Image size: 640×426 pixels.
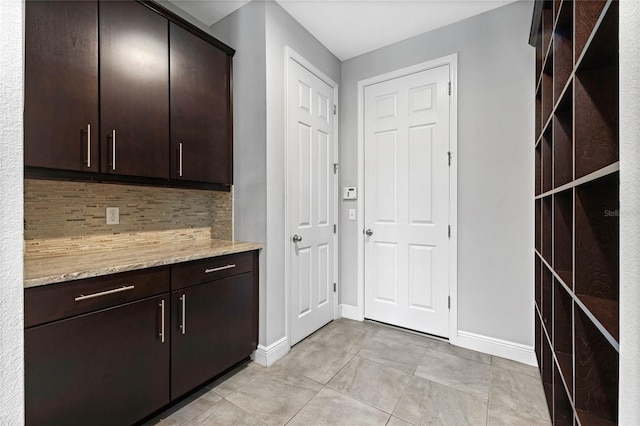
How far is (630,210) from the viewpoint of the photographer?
0.57m

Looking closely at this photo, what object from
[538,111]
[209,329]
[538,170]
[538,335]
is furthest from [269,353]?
[538,111]

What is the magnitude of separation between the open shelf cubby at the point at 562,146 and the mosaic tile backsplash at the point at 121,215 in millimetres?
2062

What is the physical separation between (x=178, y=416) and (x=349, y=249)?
6.28 ft

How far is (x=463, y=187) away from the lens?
2.42m

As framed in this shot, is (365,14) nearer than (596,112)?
No

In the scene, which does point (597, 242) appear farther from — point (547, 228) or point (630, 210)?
point (547, 228)

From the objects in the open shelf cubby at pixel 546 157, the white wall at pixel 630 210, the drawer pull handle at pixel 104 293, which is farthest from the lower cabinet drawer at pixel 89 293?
the open shelf cubby at pixel 546 157

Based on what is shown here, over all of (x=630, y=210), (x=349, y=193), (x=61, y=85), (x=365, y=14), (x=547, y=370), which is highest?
(x=365, y=14)

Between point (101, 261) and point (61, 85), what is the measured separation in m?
0.88

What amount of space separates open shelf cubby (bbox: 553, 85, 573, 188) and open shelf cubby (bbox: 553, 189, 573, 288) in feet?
0.24

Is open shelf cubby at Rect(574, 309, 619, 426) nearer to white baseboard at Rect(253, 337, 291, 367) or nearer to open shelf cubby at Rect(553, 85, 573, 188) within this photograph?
open shelf cubby at Rect(553, 85, 573, 188)

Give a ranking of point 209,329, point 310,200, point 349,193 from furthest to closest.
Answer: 1. point 349,193
2. point 310,200
3. point 209,329

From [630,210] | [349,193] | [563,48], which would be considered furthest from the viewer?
[349,193]

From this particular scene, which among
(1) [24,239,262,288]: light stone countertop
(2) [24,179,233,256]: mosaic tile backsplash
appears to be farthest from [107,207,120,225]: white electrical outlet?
(1) [24,239,262,288]: light stone countertop
